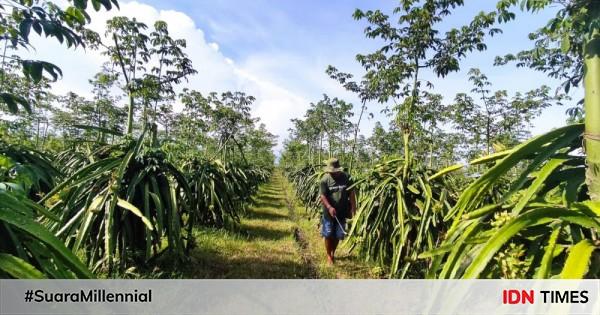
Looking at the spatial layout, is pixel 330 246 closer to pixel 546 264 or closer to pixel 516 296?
pixel 516 296

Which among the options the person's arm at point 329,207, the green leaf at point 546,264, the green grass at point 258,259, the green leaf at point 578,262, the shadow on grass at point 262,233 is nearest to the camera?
the green leaf at point 578,262

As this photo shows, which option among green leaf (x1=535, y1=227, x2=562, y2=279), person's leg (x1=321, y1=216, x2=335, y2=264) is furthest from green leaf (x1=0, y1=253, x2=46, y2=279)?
person's leg (x1=321, y1=216, x2=335, y2=264)

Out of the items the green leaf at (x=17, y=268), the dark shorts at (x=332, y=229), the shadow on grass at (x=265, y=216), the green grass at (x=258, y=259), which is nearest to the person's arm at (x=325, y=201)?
the dark shorts at (x=332, y=229)

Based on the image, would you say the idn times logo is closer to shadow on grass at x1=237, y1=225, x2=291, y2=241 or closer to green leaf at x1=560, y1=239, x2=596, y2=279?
green leaf at x1=560, y1=239, x2=596, y2=279

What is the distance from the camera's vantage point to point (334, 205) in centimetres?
574

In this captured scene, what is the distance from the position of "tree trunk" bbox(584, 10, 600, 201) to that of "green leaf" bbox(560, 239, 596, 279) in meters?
0.30

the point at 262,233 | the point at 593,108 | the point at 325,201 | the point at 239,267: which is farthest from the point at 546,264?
the point at 262,233

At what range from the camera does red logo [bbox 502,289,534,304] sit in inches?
53.1

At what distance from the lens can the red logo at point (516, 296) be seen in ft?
4.42

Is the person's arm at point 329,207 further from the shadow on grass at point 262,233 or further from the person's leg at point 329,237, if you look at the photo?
the shadow on grass at point 262,233

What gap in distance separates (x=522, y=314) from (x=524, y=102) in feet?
42.1

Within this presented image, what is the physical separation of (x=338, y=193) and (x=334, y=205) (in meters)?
0.20

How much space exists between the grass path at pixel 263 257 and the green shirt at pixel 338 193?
77 cm

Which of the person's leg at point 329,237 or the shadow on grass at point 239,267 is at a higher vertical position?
the person's leg at point 329,237
